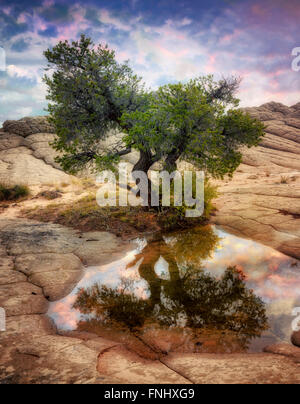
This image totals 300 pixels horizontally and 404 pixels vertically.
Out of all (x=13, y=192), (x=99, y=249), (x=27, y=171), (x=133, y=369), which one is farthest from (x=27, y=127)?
(x=133, y=369)

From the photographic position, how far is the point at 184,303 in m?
5.03

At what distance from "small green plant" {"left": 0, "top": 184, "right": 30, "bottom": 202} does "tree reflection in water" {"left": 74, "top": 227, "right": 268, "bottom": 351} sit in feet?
44.8

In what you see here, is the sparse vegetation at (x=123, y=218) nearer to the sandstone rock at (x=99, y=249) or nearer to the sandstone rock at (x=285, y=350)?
the sandstone rock at (x=99, y=249)

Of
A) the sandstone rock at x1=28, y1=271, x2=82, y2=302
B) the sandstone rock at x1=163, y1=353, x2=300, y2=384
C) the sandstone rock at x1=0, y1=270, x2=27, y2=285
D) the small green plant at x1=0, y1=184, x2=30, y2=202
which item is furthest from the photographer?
the small green plant at x1=0, y1=184, x2=30, y2=202

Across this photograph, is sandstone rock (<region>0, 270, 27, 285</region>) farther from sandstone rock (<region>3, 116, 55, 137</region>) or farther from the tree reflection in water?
sandstone rock (<region>3, 116, 55, 137</region>)

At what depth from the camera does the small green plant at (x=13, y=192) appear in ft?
55.6

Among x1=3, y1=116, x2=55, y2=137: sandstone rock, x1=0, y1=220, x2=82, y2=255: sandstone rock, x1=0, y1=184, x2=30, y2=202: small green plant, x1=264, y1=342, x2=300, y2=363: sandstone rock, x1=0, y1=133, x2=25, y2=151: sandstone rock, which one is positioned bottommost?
x1=264, y1=342, x2=300, y2=363: sandstone rock

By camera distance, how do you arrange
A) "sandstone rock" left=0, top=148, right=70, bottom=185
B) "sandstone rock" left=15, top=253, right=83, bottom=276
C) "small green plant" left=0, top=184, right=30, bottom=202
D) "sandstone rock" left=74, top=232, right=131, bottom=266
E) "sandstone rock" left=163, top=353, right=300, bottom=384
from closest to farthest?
"sandstone rock" left=163, top=353, right=300, bottom=384 < "sandstone rock" left=15, top=253, right=83, bottom=276 < "sandstone rock" left=74, top=232, right=131, bottom=266 < "small green plant" left=0, top=184, right=30, bottom=202 < "sandstone rock" left=0, top=148, right=70, bottom=185

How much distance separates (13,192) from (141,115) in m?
12.6

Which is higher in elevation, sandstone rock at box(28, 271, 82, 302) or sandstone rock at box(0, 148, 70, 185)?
sandstone rock at box(0, 148, 70, 185)

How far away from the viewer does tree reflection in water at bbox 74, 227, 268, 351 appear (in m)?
4.23

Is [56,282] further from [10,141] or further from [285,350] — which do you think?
[10,141]

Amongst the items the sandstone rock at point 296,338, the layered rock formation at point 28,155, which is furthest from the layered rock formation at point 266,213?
the layered rock formation at point 28,155

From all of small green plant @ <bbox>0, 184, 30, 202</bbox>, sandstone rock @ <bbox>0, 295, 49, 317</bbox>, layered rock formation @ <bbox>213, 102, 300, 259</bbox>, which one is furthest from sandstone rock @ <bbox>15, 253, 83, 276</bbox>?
small green plant @ <bbox>0, 184, 30, 202</bbox>
